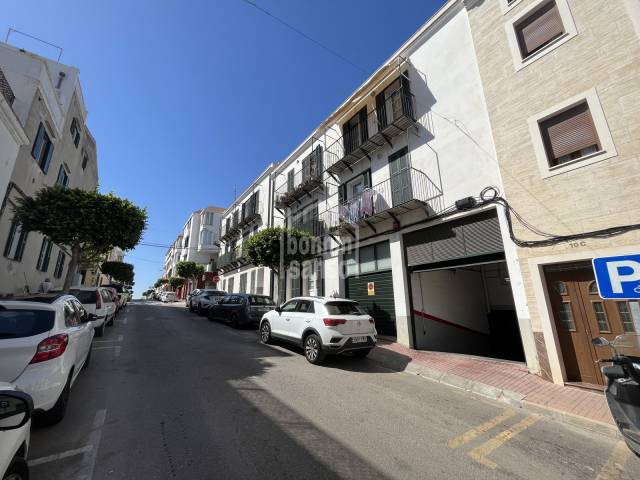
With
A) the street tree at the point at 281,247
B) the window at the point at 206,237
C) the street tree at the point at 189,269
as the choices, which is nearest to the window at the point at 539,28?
the street tree at the point at 281,247

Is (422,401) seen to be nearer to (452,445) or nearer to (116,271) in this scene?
(452,445)

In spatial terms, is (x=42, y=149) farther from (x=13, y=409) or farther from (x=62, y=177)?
(x=13, y=409)

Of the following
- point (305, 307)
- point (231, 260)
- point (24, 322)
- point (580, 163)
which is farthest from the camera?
point (231, 260)

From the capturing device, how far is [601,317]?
19.5 ft

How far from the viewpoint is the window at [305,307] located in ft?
26.6

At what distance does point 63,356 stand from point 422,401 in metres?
5.69

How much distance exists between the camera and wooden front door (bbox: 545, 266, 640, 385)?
577 centimetres

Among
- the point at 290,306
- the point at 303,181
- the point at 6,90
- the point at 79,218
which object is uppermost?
the point at 6,90

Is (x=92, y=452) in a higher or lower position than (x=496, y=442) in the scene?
higher

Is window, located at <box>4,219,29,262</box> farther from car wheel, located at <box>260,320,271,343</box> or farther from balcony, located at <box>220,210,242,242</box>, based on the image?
balcony, located at <box>220,210,242,242</box>

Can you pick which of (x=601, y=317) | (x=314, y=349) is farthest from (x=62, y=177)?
(x=601, y=317)

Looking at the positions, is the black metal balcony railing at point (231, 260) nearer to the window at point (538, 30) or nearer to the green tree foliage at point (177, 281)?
the window at point (538, 30)

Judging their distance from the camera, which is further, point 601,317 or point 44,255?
point 44,255

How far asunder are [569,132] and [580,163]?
3.13 feet
